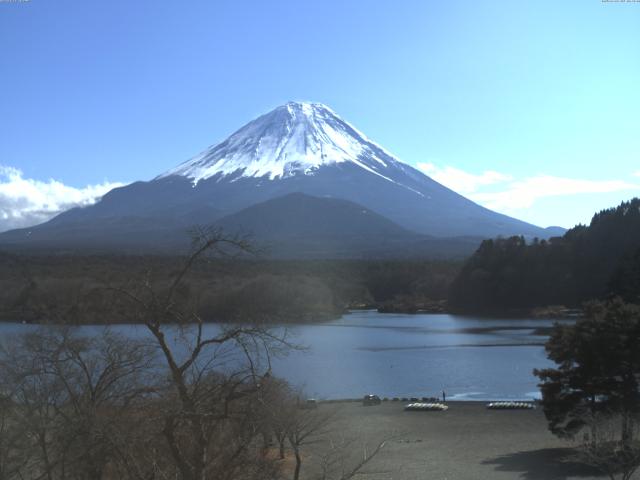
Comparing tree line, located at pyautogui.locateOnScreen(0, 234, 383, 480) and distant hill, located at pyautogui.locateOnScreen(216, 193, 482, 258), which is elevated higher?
distant hill, located at pyautogui.locateOnScreen(216, 193, 482, 258)

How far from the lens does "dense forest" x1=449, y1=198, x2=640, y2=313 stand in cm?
4625

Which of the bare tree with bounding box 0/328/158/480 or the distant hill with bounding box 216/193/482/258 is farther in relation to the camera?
the distant hill with bounding box 216/193/482/258

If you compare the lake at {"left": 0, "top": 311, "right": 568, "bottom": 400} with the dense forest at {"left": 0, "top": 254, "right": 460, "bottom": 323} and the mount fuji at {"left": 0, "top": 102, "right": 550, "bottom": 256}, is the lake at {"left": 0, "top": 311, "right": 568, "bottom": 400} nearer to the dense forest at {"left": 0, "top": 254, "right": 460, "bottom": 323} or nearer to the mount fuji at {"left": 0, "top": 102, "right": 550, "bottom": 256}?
the dense forest at {"left": 0, "top": 254, "right": 460, "bottom": 323}

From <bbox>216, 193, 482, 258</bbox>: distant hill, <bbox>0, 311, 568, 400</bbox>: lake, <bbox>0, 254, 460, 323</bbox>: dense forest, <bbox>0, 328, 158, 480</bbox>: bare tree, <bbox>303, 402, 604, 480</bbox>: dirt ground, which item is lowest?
<bbox>303, 402, 604, 480</bbox>: dirt ground

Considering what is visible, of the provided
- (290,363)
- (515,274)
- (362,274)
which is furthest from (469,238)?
(290,363)

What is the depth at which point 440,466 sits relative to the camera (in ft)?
37.6

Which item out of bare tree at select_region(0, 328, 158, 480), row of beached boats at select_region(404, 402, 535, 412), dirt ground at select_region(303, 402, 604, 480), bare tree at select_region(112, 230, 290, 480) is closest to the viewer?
bare tree at select_region(112, 230, 290, 480)

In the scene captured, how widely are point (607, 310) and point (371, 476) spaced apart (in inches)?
182

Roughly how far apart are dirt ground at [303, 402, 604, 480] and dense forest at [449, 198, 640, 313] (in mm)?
29248

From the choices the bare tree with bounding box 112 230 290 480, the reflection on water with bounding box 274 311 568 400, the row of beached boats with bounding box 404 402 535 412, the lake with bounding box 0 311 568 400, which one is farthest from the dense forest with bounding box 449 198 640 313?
the bare tree with bounding box 112 230 290 480

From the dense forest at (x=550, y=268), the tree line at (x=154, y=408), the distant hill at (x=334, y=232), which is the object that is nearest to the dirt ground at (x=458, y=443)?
the tree line at (x=154, y=408)

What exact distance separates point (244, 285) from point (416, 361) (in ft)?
50.5

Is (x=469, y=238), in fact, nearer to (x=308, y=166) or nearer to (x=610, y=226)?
(x=308, y=166)

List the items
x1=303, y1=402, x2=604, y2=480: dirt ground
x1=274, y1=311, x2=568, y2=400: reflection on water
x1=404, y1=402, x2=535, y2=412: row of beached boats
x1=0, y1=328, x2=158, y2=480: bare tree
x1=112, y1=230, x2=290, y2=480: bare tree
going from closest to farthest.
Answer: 1. x1=112, y1=230, x2=290, y2=480: bare tree
2. x1=0, y1=328, x2=158, y2=480: bare tree
3. x1=303, y1=402, x2=604, y2=480: dirt ground
4. x1=404, y1=402, x2=535, y2=412: row of beached boats
5. x1=274, y1=311, x2=568, y2=400: reflection on water
